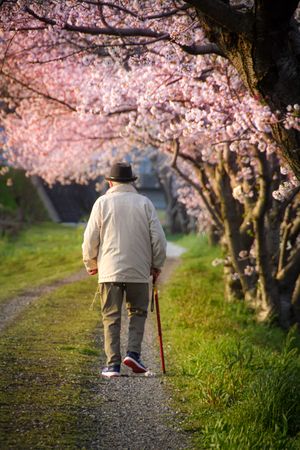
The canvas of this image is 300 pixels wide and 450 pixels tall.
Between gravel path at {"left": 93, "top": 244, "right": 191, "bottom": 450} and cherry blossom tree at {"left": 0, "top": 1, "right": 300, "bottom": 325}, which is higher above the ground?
cherry blossom tree at {"left": 0, "top": 1, "right": 300, "bottom": 325}

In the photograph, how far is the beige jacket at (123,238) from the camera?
28.4ft

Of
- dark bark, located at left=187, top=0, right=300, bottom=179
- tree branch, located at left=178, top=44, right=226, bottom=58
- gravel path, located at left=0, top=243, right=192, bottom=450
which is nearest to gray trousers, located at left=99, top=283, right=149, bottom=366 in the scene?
gravel path, located at left=0, top=243, right=192, bottom=450

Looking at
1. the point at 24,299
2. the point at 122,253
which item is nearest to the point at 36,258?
the point at 24,299

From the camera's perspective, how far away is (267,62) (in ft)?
23.5

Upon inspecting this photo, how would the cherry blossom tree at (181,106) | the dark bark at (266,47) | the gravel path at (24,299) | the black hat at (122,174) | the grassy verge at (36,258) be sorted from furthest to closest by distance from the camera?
the grassy verge at (36,258) → the gravel path at (24,299) → the cherry blossom tree at (181,106) → the black hat at (122,174) → the dark bark at (266,47)

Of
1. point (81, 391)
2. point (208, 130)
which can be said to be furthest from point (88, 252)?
point (208, 130)

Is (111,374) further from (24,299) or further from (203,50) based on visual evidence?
(24,299)

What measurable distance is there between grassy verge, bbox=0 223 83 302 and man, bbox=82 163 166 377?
7412mm

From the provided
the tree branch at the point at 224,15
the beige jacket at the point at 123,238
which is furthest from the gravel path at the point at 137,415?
the tree branch at the point at 224,15

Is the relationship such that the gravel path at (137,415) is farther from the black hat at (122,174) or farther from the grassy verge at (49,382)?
the black hat at (122,174)

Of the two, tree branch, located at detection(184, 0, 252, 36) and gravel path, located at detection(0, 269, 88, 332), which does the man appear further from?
gravel path, located at detection(0, 269, 88, 332)

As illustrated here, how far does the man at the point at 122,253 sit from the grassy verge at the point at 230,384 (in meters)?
0.70

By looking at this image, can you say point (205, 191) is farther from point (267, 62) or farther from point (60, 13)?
point (267, 62)

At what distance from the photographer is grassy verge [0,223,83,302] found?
20.5 m
